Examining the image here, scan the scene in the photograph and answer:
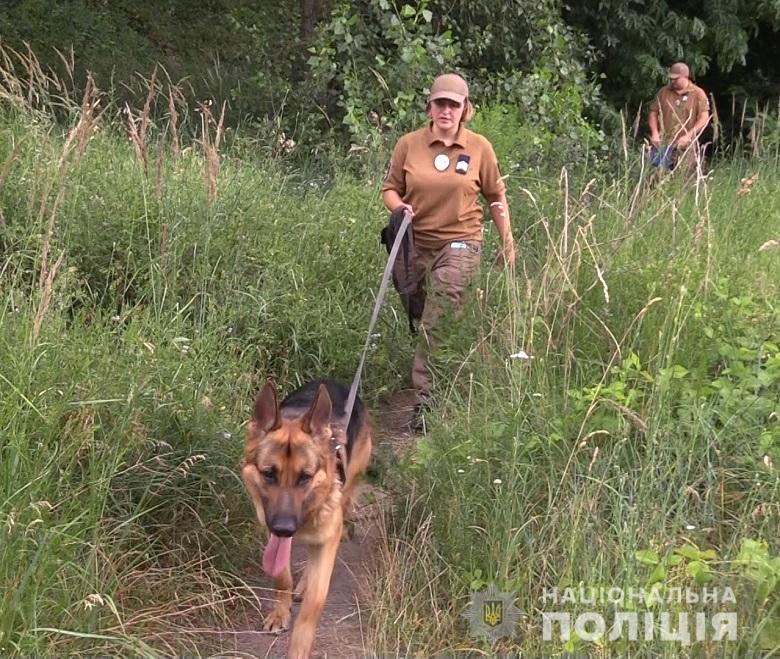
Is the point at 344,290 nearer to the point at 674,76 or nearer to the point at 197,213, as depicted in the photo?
the point at 197,213

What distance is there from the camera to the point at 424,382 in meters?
5.06

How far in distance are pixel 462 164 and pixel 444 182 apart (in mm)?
143

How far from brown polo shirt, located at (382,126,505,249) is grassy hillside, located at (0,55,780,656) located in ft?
1.29

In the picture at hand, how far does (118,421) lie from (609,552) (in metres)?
1.83

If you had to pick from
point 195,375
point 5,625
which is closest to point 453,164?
point 195,375

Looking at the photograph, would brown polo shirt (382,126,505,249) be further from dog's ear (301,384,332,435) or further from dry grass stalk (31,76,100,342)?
dog's ear (301,384,332,435)

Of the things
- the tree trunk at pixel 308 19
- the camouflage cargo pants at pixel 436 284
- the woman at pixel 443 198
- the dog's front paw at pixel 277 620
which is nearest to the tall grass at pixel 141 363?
the dog's front paw at pixel 277 620

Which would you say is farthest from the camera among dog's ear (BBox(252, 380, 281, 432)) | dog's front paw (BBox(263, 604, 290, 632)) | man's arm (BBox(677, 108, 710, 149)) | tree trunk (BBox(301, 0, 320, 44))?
tree trunk (BBox(301, 0, 320, 44))

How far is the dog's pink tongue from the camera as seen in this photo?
3113 millimetres

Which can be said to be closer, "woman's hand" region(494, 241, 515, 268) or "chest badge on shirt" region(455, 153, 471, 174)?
"woman's hand" region(494, 241, 515, 268)

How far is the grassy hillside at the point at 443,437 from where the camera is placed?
9.48ft

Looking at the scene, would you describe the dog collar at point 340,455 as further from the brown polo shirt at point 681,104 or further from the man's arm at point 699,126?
the brown polo shirt at point 681,104

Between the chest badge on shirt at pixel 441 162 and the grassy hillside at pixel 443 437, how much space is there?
696mm

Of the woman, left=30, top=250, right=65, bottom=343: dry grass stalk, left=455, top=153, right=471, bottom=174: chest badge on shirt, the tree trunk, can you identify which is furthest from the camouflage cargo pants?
the tree trunk
